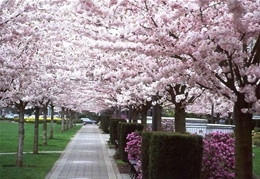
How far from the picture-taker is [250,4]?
5961 millimetres

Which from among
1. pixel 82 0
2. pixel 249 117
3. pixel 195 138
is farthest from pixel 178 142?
pixel 82 0

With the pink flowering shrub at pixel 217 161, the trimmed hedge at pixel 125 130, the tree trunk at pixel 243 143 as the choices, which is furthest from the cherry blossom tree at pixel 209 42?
the trimmed hedge at pixel 125 130

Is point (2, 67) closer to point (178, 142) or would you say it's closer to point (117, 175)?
point (178, 142)

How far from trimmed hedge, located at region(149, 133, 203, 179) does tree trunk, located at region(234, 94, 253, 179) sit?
2.29m

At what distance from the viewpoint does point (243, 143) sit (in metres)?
7.70

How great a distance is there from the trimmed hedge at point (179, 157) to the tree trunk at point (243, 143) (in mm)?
2287

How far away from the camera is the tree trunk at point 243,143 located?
25.1ft

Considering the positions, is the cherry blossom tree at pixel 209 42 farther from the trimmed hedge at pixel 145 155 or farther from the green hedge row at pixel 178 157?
the trimmed hedge at pixel 145 155

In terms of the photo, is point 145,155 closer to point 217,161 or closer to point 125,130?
point 217,161

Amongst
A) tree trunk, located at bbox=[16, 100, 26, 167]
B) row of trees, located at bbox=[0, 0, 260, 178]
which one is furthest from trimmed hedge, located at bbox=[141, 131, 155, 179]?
tree trunk, located at bbox=[16, 100, 26, 167]

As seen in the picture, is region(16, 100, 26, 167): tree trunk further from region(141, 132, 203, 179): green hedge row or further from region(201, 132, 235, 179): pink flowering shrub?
region(141, 132, 203, 179): green hedge row

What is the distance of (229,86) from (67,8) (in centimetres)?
570

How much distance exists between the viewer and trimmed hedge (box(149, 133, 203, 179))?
10000mm

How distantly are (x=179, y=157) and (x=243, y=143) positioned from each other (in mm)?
2487
